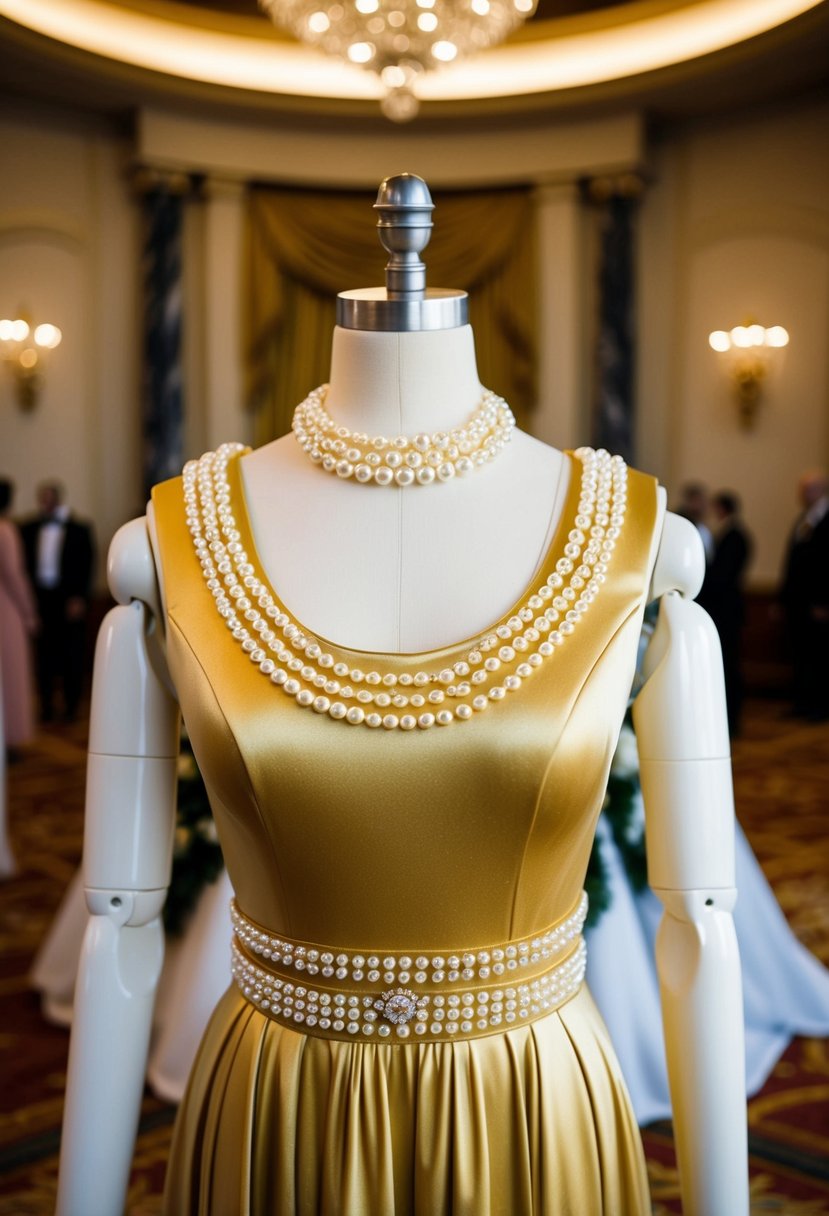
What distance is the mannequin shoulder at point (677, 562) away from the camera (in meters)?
1.38

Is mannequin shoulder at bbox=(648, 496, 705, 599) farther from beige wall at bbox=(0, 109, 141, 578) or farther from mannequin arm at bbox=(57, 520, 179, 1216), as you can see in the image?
beige wall at bbox=(0, 109, 141, 578)

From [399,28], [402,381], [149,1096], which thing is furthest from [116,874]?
Answer: [399,28]

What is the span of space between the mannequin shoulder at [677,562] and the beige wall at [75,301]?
802 cm

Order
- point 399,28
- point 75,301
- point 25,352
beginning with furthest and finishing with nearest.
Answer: point 75,301 < point 25,352 < point 399,28

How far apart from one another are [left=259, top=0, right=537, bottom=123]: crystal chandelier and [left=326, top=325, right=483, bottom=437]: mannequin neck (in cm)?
582

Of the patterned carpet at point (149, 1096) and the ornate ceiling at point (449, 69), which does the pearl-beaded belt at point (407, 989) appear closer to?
the patterned carpet at point (149, 1096)

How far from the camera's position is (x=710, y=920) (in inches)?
54.1

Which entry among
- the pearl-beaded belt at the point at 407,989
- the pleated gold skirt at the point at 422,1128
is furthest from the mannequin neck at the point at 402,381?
the pleated gold skirt at the point at 422,1128

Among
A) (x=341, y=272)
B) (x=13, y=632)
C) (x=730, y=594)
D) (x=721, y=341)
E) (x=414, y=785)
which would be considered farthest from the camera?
(x=341, y=272)

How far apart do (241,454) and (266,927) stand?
1.90 ft

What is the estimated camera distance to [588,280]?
9352mm

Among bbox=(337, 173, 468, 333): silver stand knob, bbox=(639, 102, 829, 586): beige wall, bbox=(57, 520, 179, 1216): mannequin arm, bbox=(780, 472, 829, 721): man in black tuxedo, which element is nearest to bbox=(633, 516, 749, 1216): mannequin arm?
bbox=(337, 173, 468, 333): silver stand knob

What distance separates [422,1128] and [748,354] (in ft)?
26.5

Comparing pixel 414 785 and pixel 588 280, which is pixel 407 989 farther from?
pixel 588 280
